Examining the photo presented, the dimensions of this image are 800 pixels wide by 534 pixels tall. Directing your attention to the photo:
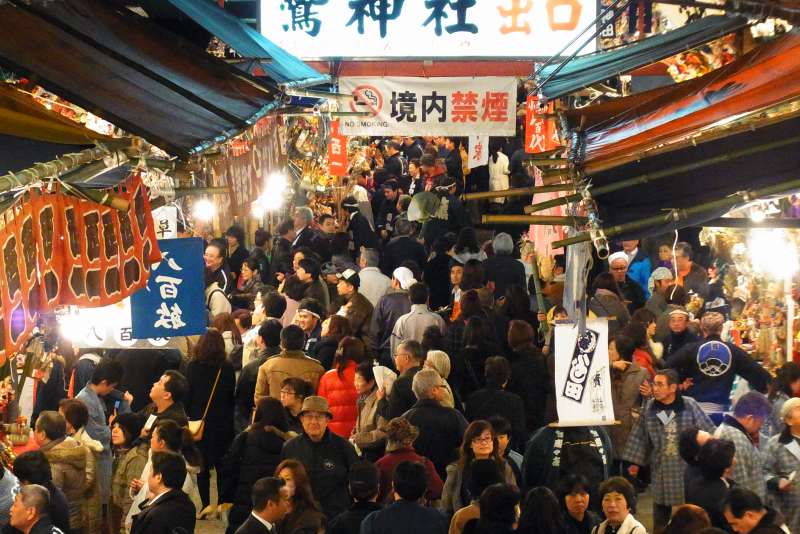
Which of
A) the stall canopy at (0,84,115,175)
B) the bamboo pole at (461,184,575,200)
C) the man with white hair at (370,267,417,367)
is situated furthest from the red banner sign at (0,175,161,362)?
the man with white hair at (370,267,417,367)

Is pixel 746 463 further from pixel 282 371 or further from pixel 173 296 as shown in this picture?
pixel 173 296

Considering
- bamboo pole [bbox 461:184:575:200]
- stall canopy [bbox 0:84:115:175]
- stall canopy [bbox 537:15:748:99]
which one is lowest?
bamboo pole [bbox 461:184:575:200]

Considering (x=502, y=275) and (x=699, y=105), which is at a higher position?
(x=699, y=105)

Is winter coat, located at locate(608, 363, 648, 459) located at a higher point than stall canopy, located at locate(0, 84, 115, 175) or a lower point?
lower

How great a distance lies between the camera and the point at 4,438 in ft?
34.8

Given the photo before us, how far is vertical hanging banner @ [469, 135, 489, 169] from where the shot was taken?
26.0 metres

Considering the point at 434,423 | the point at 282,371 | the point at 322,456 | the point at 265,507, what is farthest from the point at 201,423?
the point at 265,507

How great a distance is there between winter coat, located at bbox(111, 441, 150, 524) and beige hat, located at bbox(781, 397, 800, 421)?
199 inches

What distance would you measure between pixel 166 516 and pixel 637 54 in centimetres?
532

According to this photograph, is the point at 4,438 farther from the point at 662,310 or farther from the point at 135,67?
the point at 662,310

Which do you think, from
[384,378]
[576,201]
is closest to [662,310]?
[384,378]

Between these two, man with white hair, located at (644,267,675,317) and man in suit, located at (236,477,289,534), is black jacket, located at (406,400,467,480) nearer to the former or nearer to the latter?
man in suit, located at (236,477,289,534)

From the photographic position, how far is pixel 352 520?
9656mm

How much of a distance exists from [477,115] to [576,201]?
11.1 m
